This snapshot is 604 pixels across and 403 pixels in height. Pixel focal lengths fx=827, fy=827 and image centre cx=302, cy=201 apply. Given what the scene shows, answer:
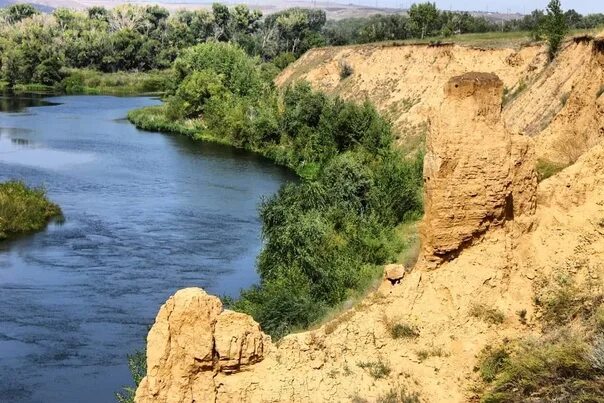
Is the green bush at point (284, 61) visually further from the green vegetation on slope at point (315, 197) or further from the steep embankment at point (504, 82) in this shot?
the green vegetation on slope at point (315, 197)

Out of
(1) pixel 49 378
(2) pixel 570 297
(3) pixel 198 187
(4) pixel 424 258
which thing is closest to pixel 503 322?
(2) pixel 570 297

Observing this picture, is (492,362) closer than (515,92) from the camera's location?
Yes

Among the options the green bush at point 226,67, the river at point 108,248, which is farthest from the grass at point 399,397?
the green bush at point 226,67

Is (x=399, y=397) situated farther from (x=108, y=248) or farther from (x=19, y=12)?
(x=19, y=12)

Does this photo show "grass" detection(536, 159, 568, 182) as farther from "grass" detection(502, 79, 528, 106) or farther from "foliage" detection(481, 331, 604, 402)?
"grass" detection(502, 79, 528, 106)

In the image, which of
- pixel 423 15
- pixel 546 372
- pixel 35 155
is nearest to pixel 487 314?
pixel 546 372

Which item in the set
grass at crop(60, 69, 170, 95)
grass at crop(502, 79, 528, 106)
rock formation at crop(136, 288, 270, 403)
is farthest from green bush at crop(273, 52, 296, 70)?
rock formation at crop(136, 288, 270, 403)

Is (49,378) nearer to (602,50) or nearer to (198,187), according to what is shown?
(602,50)
